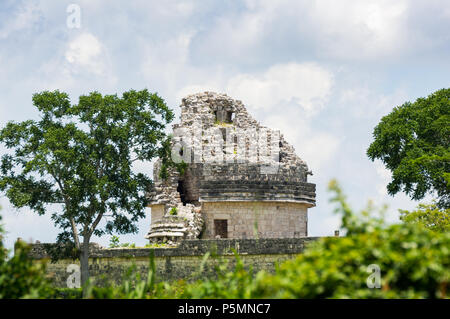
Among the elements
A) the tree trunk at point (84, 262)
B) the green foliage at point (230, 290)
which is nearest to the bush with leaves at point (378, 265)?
the green foliage at point (230, 290)

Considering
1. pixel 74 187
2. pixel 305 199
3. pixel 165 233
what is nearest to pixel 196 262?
pixel 165 233

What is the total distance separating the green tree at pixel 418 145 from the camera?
1174 inches

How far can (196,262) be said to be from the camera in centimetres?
1927

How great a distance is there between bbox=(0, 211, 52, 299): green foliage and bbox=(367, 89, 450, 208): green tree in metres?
24.0

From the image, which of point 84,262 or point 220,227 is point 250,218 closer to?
point 220,227

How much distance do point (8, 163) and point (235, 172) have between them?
791 centimetres

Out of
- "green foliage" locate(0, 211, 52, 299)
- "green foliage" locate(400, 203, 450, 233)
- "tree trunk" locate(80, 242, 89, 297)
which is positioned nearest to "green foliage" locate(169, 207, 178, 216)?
"tree trunk" locate(80, 242, 89, 297)

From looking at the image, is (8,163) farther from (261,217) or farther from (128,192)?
(261,217)

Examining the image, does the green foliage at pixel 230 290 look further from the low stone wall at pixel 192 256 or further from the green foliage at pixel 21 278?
the low stone wall at pixel 192 256

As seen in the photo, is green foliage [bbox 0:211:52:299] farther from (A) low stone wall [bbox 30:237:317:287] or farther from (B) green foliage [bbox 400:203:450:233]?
(B) green foliage [bbox 400:203:450:233]

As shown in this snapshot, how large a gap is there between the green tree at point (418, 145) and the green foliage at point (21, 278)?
78.7ft

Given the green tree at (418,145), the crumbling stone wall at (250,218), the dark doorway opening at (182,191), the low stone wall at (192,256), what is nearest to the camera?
the low stone wall at (192,256)

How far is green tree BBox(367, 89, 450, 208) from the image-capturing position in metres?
29.8
